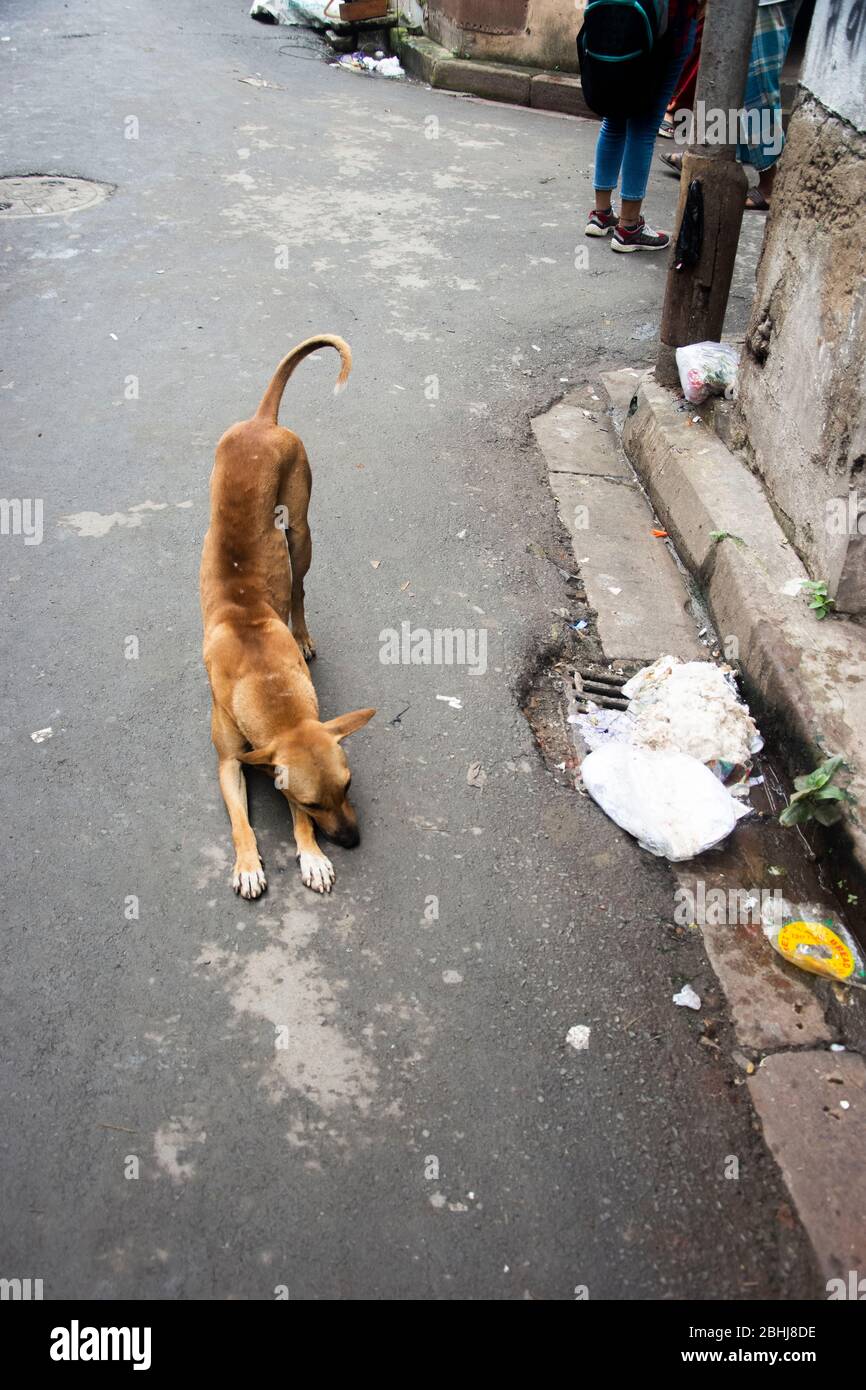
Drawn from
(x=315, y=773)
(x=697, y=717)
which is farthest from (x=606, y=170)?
(x=315, y=773)

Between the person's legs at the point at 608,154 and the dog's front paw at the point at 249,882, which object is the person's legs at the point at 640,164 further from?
the dog's front paw at the point at 249,882

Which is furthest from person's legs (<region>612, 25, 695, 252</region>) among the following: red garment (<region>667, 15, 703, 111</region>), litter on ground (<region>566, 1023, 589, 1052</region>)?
litter on ground (<region>566, 1023, 589, 1052</region>)

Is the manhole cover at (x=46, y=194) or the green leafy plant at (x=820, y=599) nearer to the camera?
the green leafy plant at (x=820, y=599)

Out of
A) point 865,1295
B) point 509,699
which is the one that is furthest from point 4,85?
point 865,1295

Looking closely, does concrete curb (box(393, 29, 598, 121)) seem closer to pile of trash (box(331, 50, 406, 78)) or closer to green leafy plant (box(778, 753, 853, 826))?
pile of trash (box(331, 50, 406, 78))

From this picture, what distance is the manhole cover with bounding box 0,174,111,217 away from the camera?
25.2ft

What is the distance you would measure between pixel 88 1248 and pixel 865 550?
10.9 ft

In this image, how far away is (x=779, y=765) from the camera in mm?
3648

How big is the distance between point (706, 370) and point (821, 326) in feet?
3.97

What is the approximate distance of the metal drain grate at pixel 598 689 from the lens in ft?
13.0

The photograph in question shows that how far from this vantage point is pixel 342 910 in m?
3.12

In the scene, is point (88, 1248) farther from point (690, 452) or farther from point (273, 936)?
point (690, 452)

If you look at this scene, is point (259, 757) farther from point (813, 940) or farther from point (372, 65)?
point (372, 65)

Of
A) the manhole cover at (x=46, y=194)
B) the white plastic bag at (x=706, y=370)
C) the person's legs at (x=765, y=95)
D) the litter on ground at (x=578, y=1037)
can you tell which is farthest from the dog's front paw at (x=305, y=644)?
the person's legs at (x=765, y=95)
